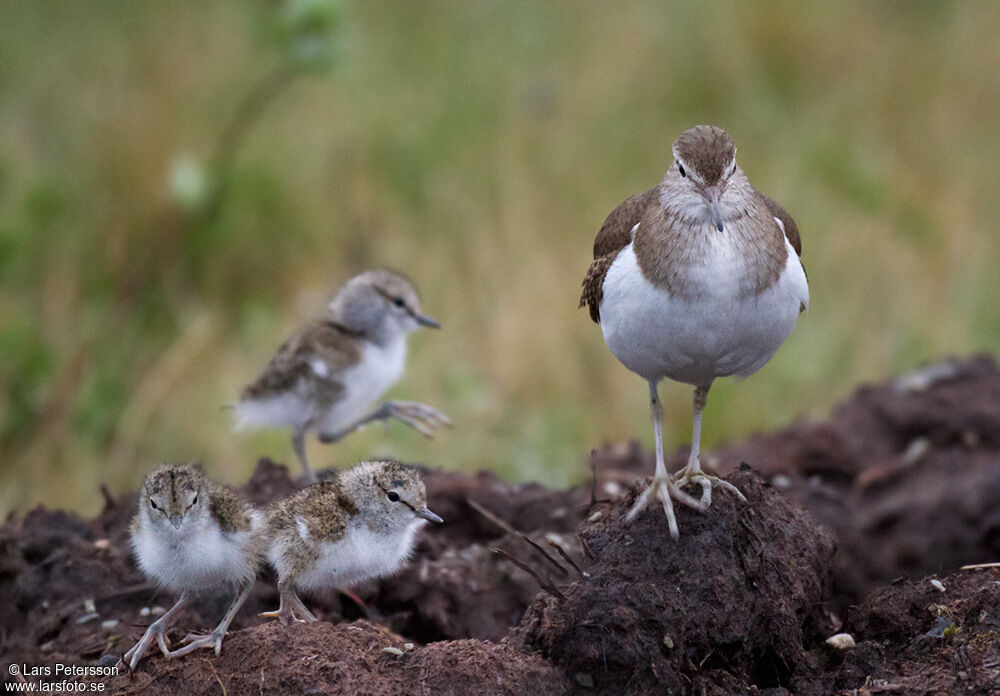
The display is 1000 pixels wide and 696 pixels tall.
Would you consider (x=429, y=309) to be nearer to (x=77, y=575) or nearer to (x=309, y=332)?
(x=309, y=332)

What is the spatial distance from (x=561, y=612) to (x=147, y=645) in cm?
130

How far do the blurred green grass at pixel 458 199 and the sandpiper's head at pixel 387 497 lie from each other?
10.2ft

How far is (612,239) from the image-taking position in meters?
4.29

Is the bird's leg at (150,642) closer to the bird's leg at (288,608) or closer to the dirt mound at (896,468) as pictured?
the bird's leg at (288,608)

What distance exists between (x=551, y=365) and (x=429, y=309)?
973mm

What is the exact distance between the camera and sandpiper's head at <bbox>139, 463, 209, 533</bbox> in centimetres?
411

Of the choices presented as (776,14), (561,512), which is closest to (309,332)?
(561,512)

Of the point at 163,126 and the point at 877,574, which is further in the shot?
the point at 163,126

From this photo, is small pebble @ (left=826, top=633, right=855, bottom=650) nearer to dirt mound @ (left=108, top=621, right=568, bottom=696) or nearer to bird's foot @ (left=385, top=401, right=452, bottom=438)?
dirt mound @ (left=108, top=621, right=568, bottom=696)

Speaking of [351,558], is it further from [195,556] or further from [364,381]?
[364,381]

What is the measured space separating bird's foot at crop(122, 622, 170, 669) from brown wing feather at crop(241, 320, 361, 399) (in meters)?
2.39

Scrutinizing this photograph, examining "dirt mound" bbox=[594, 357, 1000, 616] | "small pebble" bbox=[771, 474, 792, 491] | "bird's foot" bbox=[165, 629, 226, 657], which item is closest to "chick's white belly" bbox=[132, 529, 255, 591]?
"bird's foot" bbox=[165, 629, 226, 657]

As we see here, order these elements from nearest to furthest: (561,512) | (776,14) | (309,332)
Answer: (561,512) < (309,332) < (776,14)

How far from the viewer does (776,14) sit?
1116 cm
